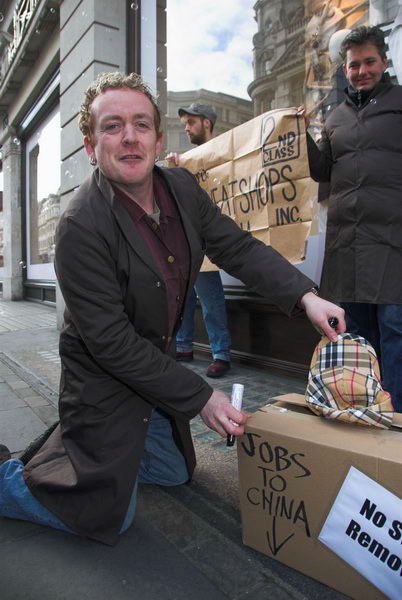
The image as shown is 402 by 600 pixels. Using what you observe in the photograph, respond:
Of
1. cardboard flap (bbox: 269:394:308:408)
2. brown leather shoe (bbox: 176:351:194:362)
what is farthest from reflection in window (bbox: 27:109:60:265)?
cardboard flap (bbox: 269:394:308:408)

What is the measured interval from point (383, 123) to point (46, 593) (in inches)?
99.4

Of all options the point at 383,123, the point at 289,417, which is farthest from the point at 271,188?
the point at 289,417

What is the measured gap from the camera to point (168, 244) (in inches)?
74.5

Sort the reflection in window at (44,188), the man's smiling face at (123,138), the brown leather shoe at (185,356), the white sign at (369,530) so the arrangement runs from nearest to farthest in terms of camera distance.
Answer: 1. the white sign at (369,530)
2. the man's smiling face at (123,138)
3. the brown leather shoe at (185,356)
4. the reflection in window at (44,188)

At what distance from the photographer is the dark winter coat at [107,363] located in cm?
163

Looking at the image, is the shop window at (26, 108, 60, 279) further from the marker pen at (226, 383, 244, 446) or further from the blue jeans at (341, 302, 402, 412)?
the marker pen at (226, 383, 244, 446)

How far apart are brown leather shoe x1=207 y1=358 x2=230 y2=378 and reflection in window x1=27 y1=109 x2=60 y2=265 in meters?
6.43

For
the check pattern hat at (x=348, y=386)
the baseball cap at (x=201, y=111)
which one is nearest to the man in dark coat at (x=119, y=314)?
the check pattern hat at (x=348, y=386)

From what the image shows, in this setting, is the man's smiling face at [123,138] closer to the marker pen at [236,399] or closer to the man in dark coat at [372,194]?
the marker pen at [236,399]

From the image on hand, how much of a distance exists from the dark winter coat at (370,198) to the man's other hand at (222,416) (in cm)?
122

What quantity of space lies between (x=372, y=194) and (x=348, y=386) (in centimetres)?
136

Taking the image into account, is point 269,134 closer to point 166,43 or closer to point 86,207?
point 86,207

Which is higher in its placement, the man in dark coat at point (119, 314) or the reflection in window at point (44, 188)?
the reflection in window at point (44, 188)

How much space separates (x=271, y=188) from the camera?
3154 mm
